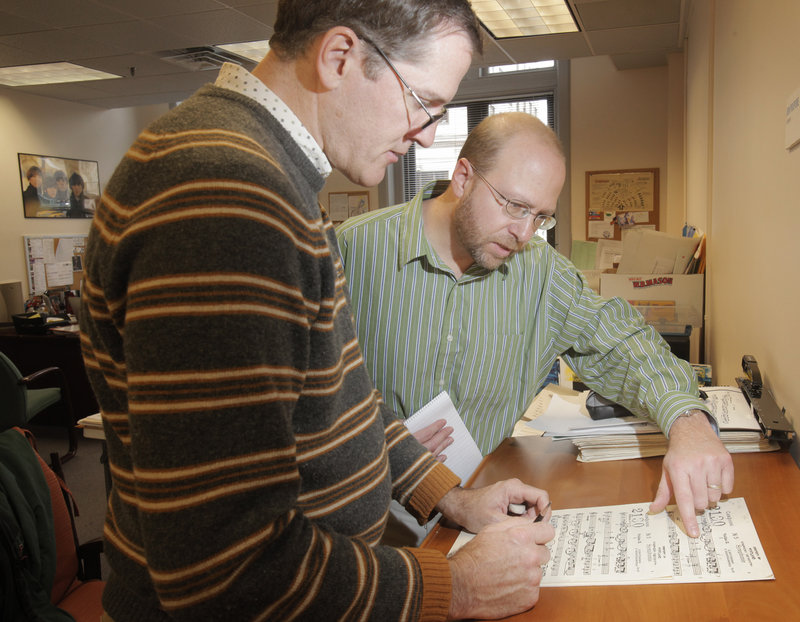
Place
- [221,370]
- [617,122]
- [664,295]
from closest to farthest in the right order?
1. [221,370]
2. [664,295]
3. [617,122]

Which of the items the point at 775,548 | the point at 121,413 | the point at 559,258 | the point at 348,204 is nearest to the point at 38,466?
the point at 121,413

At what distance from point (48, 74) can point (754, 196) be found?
5.95 m

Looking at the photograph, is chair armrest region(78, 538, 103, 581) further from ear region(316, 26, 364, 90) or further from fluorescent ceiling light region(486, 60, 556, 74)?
fluorescent ceiling light region(486, 60, 556, 74)

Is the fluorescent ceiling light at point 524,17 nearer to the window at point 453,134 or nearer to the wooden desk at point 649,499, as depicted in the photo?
the window at point 453,134

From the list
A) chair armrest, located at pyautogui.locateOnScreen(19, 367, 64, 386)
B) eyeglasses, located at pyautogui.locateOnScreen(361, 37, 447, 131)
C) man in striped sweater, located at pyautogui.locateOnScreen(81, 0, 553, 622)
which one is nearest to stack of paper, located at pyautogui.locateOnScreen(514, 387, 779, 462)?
man in striped sweater, located at pyautogui.locateOnScreen(81, 0, 553, 622)

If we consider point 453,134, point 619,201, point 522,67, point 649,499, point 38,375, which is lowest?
point 38,375

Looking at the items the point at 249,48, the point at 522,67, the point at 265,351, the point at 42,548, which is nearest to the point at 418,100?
the point at 265,351

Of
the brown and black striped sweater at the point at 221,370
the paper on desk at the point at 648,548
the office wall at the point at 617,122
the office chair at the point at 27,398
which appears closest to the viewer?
the brown and black striped sweater at the point at 221,370

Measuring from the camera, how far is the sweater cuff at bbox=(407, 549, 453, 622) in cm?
68

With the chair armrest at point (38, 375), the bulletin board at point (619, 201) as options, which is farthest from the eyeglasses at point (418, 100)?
the bulletin board at point (619, 201)

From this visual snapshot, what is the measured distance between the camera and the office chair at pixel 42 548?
1.46 metres

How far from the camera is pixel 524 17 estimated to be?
4289 millimetres

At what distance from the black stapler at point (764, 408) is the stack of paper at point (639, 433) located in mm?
23

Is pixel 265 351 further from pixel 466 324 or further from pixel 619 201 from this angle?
pixel 619 201
